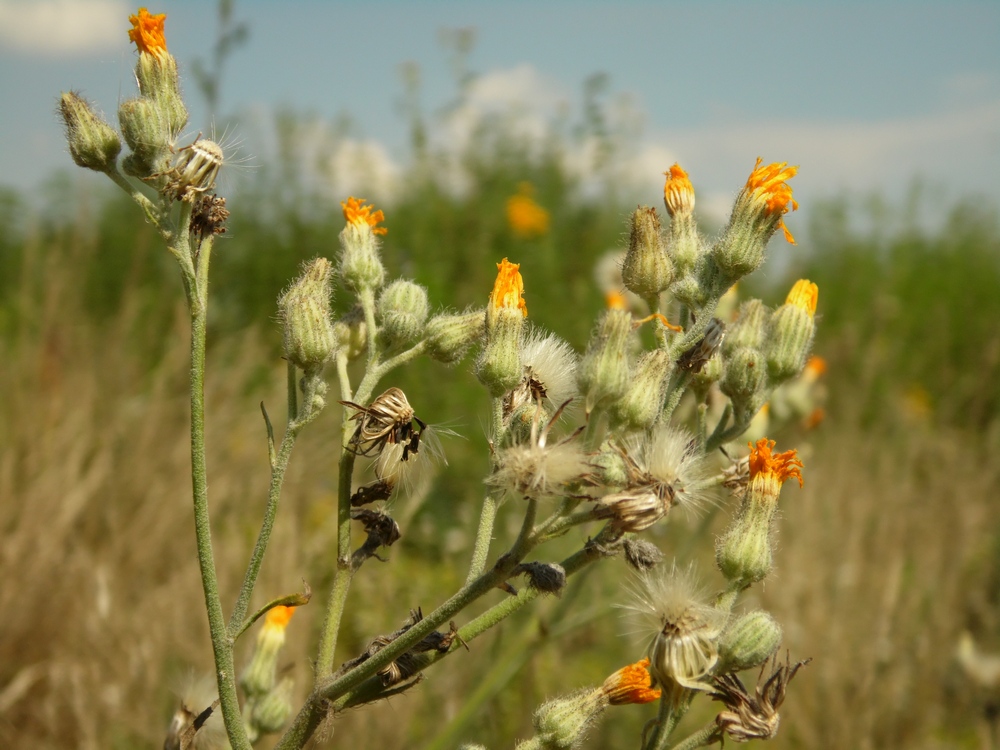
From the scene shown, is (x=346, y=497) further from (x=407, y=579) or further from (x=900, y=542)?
(x=900, y=542)

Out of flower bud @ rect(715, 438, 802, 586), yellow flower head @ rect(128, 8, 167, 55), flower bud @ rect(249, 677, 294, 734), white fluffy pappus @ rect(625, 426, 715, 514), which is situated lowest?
flower bud @ rect(249, 677, 294, 734)

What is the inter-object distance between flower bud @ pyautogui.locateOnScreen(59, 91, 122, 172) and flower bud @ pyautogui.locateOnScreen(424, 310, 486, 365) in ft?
2.56

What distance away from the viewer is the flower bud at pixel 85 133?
179 centimetres

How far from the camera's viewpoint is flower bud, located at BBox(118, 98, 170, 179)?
175cm

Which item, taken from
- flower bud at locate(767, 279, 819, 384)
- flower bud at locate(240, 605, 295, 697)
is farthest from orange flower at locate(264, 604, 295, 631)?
flower bud at locate(767, 279, 819, 384)

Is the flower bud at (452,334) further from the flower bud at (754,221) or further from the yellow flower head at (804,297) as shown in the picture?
the yellow flower head at (804,297)

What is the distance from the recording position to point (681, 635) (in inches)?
64.5

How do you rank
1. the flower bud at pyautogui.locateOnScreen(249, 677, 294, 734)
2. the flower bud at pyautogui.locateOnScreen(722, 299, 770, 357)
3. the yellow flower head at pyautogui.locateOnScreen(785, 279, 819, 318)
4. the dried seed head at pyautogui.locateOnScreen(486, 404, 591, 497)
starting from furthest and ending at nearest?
1. the flower bud at pyautogui.locateOnScreen(249, 677, 294, 734)
2. the yellow flower head at pyautogui.locateOnScreen(785, 279, 819, 318)
3. the flower bud at pyautogui.locateOnScreen(722, 299, 770, 357)
4. the dried seed head at pyautogui.locateOnScreen(486, 404, 591, 497)

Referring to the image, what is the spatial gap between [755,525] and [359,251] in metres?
1.10

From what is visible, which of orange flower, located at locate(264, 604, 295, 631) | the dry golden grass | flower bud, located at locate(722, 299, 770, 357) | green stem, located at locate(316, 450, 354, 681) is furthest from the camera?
the dry golden grass

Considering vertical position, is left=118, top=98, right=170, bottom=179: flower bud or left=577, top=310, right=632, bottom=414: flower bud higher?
left=118, top=98, right=170, bottom=179: flower bud

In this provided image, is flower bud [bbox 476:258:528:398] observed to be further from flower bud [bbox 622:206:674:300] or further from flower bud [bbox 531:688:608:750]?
flower bud [bbox 531:688:608:750]

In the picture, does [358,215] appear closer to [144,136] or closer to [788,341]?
[144,136]

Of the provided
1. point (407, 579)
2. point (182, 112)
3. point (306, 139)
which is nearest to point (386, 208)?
point (306, 139)
